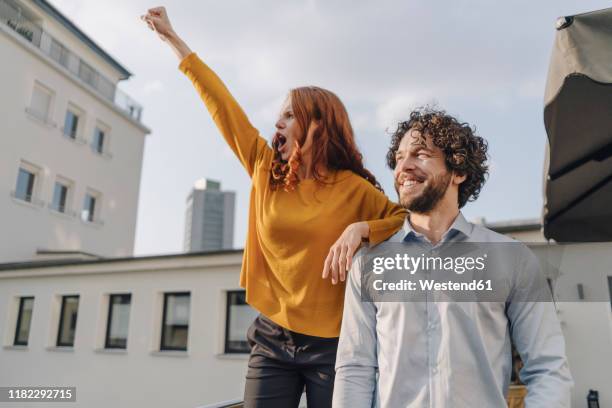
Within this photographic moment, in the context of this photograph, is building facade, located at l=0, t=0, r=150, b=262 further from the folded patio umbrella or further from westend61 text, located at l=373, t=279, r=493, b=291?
westend61 text, located at l=373, t=279, r=493, b=291

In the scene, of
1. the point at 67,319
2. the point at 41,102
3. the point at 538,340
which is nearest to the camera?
the point at 538,340

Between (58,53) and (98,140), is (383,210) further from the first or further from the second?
(58,53)

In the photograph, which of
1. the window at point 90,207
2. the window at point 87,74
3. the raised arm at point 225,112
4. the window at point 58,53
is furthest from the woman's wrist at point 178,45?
the window at point 87,74

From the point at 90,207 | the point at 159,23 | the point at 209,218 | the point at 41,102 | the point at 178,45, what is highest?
the point at 209,218

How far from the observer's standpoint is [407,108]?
2.18 m

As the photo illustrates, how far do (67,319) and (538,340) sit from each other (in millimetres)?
14655

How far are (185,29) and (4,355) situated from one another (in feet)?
50.0

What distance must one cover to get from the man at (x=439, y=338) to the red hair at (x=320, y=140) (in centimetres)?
38

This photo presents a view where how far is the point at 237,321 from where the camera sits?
35.7 feet

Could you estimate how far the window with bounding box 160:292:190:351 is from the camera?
11773 mm

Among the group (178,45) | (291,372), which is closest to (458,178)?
(291,372)

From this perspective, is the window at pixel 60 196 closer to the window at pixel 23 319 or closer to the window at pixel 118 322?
the window at pixel 23 319

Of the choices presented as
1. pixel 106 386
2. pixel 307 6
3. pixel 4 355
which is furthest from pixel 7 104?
pixel 307 6

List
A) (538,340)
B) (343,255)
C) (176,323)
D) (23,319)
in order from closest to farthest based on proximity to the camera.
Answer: (538,340) → (343,255) → (176,323) → (23,319)
